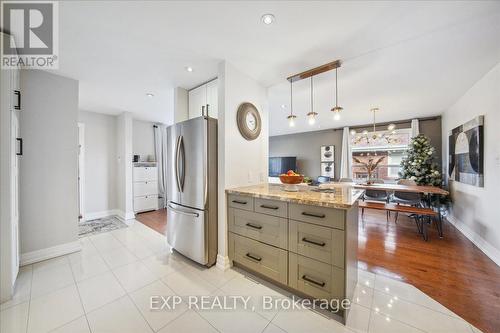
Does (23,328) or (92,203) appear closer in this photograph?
(23,328)

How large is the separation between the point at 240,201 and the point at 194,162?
0.73 m

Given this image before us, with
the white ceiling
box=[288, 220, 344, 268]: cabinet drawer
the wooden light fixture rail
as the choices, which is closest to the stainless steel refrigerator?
the white ceiling

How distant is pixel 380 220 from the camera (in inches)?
167

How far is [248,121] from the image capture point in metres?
2.55

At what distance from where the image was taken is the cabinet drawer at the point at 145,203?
4707 mm

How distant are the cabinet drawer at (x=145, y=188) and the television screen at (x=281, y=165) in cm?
482

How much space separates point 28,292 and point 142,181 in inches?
125

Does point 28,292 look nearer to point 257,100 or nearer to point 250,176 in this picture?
point 250,176

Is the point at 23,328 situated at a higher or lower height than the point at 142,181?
lower

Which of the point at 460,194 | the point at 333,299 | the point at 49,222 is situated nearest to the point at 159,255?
the point at 49,222

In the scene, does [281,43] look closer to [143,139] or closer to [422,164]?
[143,139]

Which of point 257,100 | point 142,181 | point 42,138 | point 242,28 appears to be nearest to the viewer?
point 242,28

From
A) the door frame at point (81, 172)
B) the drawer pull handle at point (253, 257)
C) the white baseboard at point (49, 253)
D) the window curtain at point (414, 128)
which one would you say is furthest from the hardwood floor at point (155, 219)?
the window curtain at point (414, 128)

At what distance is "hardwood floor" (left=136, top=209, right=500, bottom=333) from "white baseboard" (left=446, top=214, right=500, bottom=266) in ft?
0.21
